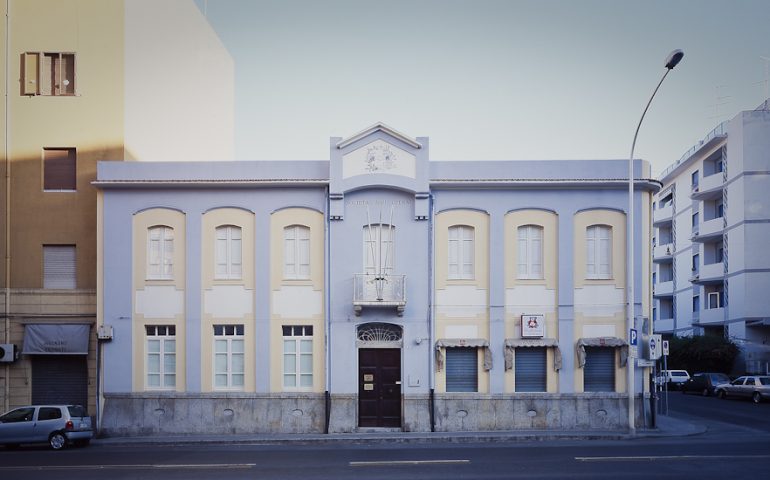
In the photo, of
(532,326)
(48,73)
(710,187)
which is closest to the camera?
(532,326)

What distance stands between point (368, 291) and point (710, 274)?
3667cm

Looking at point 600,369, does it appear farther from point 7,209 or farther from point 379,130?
point 7,209

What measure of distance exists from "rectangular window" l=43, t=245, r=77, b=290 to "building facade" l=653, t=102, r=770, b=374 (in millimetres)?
39079

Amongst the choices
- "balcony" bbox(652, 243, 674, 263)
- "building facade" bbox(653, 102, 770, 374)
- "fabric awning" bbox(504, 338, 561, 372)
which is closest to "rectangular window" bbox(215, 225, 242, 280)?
"fabric awning" bbox(504, 338, 561, 372)

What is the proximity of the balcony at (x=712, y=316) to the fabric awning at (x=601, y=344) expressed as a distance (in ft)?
100

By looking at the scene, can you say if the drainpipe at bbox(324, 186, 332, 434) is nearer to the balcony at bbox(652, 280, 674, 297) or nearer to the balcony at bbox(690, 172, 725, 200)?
the balcony at bbox(690, 172, 725, 200)

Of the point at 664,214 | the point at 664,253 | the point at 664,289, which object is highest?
the point at 664,214

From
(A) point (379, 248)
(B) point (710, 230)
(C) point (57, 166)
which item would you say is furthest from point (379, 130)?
(B) point (710, 230)

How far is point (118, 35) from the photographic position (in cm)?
2636

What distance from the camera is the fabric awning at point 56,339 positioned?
81.0ft

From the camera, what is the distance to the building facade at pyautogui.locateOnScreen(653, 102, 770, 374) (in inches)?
1852

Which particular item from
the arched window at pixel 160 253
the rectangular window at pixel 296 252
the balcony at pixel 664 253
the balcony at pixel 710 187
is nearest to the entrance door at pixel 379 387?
the rectangular window at pixel 296 252

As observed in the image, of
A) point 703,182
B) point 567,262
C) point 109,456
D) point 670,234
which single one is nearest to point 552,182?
point 567,262

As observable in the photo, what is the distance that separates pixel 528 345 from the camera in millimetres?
23781
